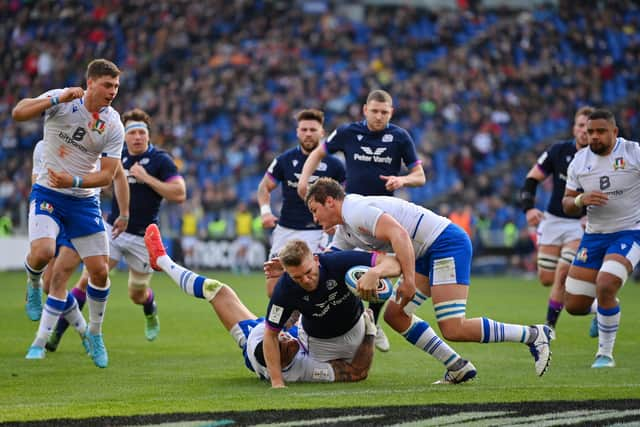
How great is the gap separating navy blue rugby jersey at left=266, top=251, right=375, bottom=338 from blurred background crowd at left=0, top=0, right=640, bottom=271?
2129 centimetres

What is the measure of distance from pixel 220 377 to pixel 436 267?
7.23 feet

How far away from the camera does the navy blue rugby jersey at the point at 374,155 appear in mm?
12078

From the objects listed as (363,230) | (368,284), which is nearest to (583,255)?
(363,230)

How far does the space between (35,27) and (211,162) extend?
410 inches

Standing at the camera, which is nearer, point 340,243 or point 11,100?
point 340,243

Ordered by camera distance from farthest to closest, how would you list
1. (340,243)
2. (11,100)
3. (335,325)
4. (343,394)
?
1. (11,100)
2. (340,243)
3. (335,325)
4. (343,394)

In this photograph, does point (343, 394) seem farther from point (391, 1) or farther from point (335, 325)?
point (391, 1)

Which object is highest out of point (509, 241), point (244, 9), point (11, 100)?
point (244, 9)

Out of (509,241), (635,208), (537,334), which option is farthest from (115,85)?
(509,241)

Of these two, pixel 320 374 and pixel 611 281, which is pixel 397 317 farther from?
pixel 611 281

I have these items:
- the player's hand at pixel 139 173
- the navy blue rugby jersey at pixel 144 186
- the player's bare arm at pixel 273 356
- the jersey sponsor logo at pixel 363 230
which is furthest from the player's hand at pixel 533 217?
the player's bare arm at pixel 273 356

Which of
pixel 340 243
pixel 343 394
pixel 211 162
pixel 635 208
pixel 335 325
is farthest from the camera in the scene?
pixel 211 162

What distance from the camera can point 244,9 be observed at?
4050 cm

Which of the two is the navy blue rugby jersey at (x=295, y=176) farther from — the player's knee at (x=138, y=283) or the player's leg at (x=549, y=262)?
the player's leg at (x=549, y=262)
